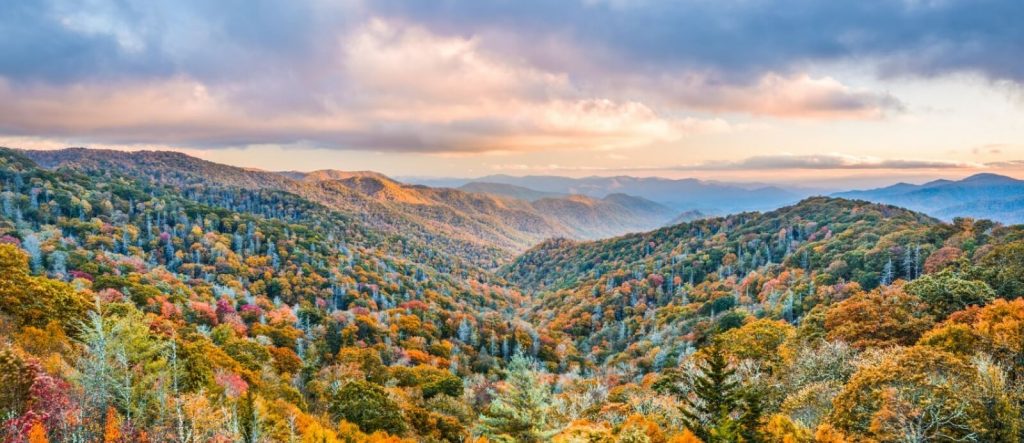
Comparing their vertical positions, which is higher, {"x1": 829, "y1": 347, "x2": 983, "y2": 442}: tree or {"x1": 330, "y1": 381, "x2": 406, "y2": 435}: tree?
{"x1": 829, "y1": 347, "x2": 983, "y2": 442}: tree

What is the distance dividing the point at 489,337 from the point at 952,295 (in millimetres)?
75363

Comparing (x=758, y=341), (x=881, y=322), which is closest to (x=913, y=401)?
(x=881, y=322)

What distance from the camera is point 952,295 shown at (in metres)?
45.7

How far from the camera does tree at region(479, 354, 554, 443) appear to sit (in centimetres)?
2200

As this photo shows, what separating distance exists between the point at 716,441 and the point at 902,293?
39.9 metres

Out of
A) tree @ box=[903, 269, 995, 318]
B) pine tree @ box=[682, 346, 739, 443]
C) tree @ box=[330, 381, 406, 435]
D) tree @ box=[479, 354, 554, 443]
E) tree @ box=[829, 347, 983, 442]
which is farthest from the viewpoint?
tree @ box=[903, 269, 995, 318]

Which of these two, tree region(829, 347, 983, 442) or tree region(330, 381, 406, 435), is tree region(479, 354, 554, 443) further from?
tree region(330, 381, 406, 435)

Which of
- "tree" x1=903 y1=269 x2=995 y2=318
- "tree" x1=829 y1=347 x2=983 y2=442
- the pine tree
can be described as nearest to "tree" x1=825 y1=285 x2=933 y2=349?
"tree" x1=903 y1=269 x2=995 y2=318

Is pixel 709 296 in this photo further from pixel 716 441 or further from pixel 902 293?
pixel 716 441

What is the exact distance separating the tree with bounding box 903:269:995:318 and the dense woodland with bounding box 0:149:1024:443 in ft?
0.65

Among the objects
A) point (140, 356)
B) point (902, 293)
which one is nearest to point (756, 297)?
point (902, 293)

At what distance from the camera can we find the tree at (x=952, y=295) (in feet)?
148

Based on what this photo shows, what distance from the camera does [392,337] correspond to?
3568 inches

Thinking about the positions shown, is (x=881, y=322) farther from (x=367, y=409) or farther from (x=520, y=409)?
(x=367, y=409)
